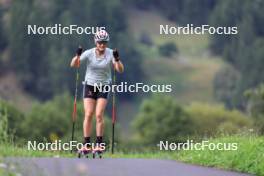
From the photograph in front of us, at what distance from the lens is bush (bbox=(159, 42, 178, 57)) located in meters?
192

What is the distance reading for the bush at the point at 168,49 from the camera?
19214 cm

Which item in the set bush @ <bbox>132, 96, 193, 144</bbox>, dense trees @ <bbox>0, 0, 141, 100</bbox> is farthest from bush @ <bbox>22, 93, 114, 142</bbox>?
dense trees @ <bbox>0, 0, 141, 100</bbox>

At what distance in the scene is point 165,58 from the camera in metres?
192

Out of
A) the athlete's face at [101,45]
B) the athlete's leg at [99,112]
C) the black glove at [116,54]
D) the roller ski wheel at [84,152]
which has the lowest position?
the roller ski wheel at [84,152]

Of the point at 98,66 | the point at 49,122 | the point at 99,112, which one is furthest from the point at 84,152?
the point at 49,122

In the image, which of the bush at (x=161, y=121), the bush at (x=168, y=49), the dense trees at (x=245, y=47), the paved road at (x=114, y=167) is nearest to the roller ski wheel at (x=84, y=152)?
the paved road at (x=114, y=167)

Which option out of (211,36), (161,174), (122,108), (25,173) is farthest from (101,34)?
(211,36)

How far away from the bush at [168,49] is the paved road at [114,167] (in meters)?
176

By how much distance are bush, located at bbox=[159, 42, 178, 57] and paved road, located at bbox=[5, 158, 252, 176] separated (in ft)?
578

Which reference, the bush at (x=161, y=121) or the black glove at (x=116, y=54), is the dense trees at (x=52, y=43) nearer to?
the bush at (x=161, y=121)

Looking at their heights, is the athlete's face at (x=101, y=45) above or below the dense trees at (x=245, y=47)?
below

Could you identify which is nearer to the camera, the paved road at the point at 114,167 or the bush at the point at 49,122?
the paved road at the point at 114,167

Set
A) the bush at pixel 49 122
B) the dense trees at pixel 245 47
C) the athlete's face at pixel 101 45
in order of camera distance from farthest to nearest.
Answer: the dense trees at pixel 245 47 < the bush at pixel 49 122 < the athlete's face at pixel 101 45

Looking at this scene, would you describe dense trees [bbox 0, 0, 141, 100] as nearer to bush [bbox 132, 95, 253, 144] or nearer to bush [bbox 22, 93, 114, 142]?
bush [bbox 132, 95, 253, 144]
